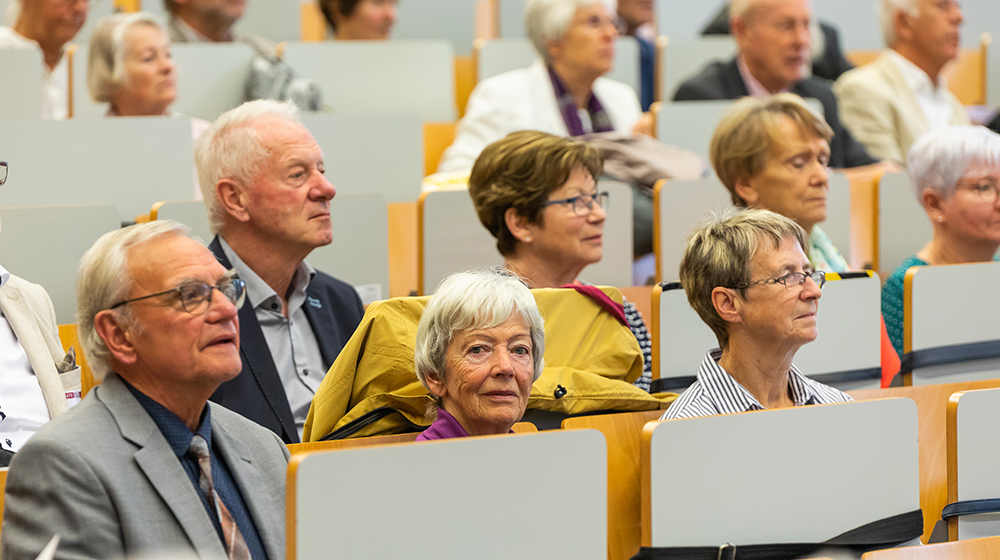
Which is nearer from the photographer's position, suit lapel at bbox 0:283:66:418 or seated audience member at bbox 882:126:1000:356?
suit lapel at bbox 0:283:66:418

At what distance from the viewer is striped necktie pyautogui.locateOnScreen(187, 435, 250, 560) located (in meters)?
1.52

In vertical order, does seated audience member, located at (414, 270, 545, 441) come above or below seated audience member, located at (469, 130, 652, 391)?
below

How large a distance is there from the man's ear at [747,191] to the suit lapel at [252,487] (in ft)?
5.25

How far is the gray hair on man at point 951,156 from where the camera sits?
2.83m

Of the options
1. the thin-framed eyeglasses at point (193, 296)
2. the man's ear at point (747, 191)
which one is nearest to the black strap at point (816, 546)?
the thin-framed eyeglasses at point (193, 296)

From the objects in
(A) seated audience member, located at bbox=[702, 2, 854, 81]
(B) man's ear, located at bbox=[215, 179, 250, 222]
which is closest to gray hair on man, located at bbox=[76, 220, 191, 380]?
(B) man's ear, located at bbox=[215, 179, 250, 222]

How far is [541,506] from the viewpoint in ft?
4.62

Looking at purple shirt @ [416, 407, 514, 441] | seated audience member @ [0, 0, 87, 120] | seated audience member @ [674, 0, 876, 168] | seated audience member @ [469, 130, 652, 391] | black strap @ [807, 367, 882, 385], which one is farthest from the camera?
seated audience member @ [674, 0, 876, 168]

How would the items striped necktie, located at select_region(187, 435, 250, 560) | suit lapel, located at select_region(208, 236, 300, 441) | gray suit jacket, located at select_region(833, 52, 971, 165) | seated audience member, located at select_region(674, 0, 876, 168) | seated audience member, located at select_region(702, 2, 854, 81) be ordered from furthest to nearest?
seated audience member, located at select_region(702, 2, 854, 81), gray suit jacket, located at select_region(833, 52, 971, 165), seated audience member, located at select_region(674, 0, 876, 168), suit lapel, located at select_region(208, 236, 300, 441), striped necktie, located at select_region(187, 435, 250, 560)

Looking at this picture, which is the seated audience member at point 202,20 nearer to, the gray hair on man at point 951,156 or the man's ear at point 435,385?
the gray hair on man at point 951,156

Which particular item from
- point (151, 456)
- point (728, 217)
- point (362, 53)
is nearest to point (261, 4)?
point (362, 53)

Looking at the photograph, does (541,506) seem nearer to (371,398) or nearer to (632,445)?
(632,445)

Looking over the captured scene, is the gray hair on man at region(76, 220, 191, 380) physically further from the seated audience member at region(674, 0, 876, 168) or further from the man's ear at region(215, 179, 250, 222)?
the seated audience member at region(674, 0, 876, 168)

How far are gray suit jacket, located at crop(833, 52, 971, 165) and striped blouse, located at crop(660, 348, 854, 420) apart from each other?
2426 millimetres
